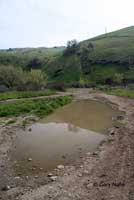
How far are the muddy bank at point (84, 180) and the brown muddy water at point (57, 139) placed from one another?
0.91 meters

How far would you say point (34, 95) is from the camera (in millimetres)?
50281

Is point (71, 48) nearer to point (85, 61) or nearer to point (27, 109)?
point (85, 61)

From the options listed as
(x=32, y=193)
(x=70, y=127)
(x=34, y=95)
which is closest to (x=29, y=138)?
(x=70, y=127)

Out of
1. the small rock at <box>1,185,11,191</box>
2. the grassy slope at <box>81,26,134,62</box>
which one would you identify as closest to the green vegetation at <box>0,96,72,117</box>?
the small rock at <box>1,185,11,191</box>

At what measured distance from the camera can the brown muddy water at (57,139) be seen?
648 inches

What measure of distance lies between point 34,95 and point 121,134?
3067 cm

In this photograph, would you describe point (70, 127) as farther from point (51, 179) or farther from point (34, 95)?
point (34, 95)

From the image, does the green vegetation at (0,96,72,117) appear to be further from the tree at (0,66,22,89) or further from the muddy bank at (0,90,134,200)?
the tree at (0,66,22,89)

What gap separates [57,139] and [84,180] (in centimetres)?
851

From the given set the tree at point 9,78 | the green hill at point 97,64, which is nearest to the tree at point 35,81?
the tree at point 9,78

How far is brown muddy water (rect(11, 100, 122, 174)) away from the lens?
16453 millimetres

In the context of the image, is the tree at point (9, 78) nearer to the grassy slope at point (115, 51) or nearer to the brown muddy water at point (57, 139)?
the brown muddy water at point (57, 139)

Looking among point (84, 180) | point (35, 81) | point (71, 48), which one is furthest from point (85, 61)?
point (84, 180)

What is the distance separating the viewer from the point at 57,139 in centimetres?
2142
